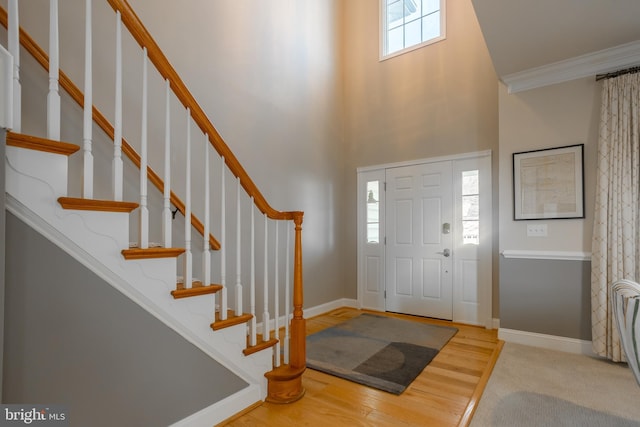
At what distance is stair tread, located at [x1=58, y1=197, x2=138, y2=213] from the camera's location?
129cm

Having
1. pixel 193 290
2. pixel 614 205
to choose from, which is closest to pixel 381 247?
pixel 614 205

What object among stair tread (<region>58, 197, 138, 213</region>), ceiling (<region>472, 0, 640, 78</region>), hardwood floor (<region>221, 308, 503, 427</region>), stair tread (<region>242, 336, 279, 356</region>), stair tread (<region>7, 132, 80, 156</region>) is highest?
ceiling (<region>472, 0, 640, 78</region>)

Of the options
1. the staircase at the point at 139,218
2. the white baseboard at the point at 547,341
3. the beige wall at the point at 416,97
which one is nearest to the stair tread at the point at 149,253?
the staircase at the point at 139,218

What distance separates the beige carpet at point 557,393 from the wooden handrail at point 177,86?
5.96 ft

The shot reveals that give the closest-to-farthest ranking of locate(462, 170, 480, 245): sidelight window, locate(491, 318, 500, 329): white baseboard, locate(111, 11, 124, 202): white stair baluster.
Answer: locate(111, 11, 124, 202): white stair baluster
locate(491, 318, 500, 329): white baseboard
locate(462, 170, 480, 245): sidelight window

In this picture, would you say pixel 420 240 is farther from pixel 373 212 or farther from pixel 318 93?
pixel 318 93

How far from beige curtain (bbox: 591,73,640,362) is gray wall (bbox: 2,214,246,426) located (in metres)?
3.21

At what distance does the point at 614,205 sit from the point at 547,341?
135 centimetres

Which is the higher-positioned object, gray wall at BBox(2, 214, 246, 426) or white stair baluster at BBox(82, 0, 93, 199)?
white stair baluster at BBox(82, 0, 93, 199)

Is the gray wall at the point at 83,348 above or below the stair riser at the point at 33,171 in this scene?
below

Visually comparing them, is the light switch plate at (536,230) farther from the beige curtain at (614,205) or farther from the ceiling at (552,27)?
the ceiling at (552,27)

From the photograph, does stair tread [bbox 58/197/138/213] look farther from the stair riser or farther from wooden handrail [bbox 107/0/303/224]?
wooden handrail [bbox 107/0/303/224]

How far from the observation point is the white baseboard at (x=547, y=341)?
2.90 meters

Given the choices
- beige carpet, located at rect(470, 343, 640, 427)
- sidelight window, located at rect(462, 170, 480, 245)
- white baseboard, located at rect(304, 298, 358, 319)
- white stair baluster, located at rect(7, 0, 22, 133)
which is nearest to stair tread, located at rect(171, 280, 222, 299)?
white stair baluster, located at rect(7, 0, 22, 133)
